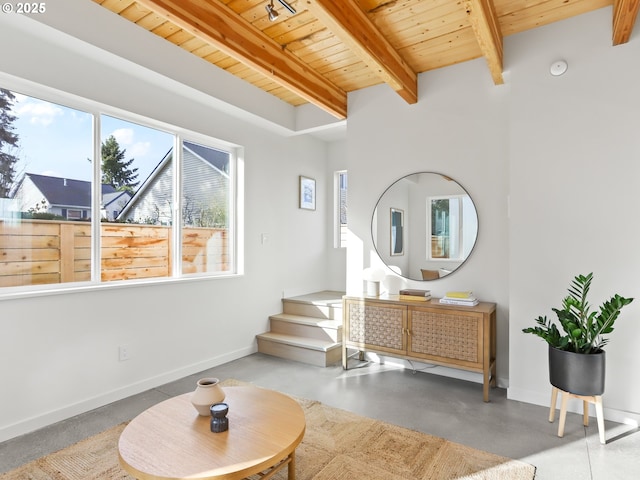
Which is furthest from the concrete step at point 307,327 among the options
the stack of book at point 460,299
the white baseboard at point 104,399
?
the stack of book at point 460,299

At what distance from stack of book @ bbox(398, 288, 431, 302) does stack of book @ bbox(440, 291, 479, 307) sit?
0.51 ft

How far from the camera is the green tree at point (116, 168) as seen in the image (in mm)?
2889

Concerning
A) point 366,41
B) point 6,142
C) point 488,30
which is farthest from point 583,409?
point 6,142

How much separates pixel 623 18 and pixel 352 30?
5.49ft

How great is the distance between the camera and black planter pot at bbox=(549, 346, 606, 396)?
7.12 feet

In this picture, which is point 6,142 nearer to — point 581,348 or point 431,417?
point 431,417

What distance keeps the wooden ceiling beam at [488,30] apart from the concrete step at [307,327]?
272 centimetres

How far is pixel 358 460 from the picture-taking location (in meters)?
2.04

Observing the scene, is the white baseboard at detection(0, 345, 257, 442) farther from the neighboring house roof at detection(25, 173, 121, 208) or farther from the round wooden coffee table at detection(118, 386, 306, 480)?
the neighboring house roof at detection(25, 173, 121, 208)

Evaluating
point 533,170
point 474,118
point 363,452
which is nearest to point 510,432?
point 363,452

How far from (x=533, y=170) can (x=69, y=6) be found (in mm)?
3376

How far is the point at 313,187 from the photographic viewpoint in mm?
5090

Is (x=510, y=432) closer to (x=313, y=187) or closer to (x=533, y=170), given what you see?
(x=533, y=170)

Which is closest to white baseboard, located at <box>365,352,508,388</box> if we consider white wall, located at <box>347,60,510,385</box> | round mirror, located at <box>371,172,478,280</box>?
white wall, located at <box>347,60,510,385</box>
